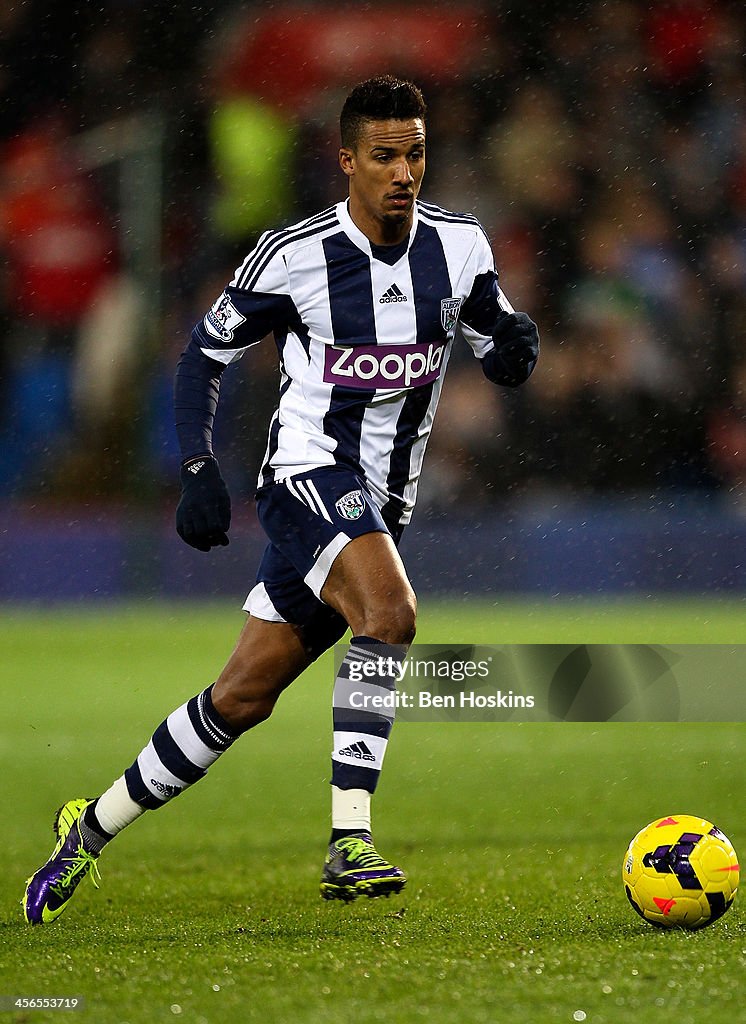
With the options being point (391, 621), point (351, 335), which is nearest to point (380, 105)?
point (351, 335)

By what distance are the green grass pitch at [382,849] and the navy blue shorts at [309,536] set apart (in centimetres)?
68

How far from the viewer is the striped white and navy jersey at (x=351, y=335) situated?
3754 mm

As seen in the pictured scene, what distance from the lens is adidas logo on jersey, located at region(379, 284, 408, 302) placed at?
379 centimetres

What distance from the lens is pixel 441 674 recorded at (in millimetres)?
7434

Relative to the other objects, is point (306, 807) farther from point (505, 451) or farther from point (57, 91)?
point (57, 91)

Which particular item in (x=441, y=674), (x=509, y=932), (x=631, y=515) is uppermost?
(x=631, y=515)

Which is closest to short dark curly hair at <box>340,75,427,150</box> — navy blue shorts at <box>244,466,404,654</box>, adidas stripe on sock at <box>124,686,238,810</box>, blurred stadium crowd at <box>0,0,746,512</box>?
navy blue shorts at <box>244,466,404,654</box>

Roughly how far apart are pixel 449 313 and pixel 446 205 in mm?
8150

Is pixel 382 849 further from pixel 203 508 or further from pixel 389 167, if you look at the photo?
pixel 389 167

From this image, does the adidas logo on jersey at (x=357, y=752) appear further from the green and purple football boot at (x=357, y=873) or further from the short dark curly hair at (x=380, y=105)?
the short dark curly hair at (x=380, y=105)

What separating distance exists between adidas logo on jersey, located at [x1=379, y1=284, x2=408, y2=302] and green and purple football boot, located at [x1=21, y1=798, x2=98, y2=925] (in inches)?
56.3

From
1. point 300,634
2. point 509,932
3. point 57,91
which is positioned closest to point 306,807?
point 300,634

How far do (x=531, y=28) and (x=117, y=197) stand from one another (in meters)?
3.58

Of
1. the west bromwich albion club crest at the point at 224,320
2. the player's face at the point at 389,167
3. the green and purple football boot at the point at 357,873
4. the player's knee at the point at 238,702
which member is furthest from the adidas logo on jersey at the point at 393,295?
the green and purple football boot at the point at 357,873
